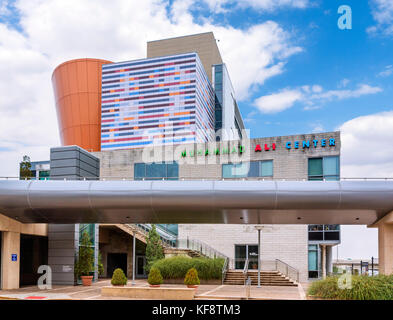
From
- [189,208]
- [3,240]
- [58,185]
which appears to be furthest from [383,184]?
[3,240]

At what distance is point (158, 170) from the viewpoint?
4334 centimetres

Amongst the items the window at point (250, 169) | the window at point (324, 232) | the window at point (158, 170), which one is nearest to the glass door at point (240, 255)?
the window at point (324, 232)

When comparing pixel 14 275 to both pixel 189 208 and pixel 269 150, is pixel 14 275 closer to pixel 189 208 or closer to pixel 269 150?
pixel 189 208

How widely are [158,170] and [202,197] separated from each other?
70.8 ft

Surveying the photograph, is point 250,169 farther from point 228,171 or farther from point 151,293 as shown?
point 151,293

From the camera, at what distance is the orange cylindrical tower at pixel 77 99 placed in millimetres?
110500

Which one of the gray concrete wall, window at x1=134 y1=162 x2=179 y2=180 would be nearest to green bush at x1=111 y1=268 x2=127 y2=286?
the gray concrete wall

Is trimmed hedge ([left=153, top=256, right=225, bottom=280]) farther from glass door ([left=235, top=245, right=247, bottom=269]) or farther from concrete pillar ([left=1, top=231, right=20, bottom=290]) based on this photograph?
concrete pillar ([left=1, top=231, right=20, bottom=290])

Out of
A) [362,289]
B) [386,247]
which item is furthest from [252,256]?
[362,289]

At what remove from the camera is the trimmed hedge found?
3139 cm

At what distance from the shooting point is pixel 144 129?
453 ft

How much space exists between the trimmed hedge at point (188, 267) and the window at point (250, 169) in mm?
9844

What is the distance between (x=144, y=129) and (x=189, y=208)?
382 ft

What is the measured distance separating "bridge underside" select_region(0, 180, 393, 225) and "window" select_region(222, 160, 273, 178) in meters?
16.3
